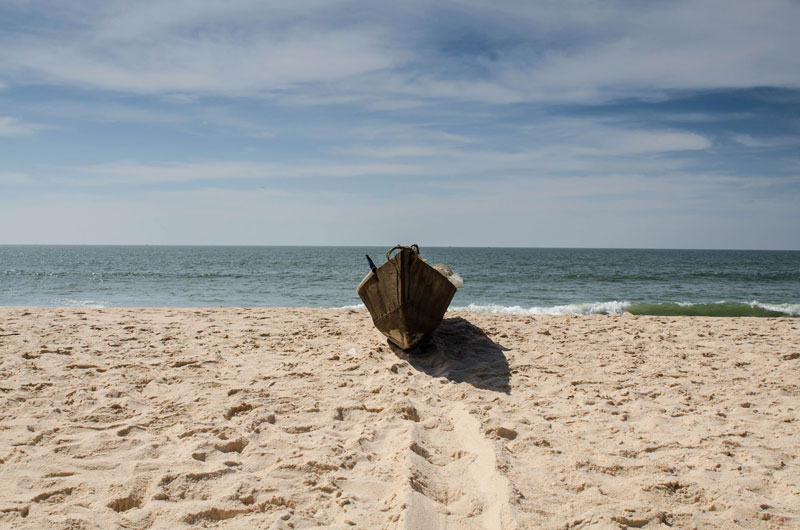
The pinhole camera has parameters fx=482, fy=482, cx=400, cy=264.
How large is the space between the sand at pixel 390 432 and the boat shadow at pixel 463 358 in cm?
4

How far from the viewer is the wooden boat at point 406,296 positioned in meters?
6.00

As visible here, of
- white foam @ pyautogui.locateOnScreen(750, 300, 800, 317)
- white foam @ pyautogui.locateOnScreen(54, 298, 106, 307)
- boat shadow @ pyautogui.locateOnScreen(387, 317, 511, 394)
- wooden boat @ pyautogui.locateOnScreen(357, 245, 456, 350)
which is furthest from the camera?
white foam @ pyautogui.locateOnScreen(54, 298, 106, 307)

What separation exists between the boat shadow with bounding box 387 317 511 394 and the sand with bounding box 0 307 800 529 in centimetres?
4

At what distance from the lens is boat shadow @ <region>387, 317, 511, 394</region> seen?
552cm

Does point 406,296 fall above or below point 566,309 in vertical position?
above

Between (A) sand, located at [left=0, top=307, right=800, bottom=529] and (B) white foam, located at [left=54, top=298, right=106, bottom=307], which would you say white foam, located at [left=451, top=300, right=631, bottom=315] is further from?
(B) white foam, located at [left=54, top=298, right=106, bottom=307]

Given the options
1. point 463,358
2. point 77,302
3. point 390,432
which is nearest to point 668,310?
point 463,358

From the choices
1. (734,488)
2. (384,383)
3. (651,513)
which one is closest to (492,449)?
(651,513)

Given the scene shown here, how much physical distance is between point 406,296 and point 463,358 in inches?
46.5

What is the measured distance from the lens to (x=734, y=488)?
3039 mm

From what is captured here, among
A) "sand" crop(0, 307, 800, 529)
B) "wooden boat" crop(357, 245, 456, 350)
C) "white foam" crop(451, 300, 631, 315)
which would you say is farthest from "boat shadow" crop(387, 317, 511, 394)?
"white foam" crop(451, 300, 631, 315)

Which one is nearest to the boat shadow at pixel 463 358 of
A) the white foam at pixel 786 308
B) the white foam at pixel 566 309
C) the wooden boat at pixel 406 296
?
the wooden boat at pixel 406 296

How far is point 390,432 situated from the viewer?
3.91 meters

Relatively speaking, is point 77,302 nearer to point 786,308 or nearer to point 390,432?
point 390,432
